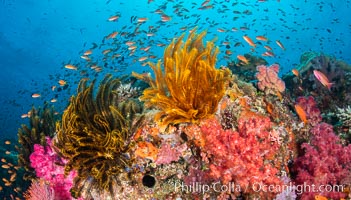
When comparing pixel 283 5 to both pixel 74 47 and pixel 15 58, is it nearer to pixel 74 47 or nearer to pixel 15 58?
Answer: pixel 74 47

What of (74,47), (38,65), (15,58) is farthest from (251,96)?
(74,47)

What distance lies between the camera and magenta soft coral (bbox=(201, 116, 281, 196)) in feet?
14.2

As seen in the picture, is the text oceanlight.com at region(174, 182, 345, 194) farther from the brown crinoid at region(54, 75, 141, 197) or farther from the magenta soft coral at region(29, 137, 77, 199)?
the magenta soft coral at region(29, 137, 77, 199)

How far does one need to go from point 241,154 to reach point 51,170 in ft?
13.4

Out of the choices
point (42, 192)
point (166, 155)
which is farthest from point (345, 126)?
point (42, 192)

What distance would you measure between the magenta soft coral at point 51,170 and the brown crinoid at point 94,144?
Answer: 1.00 meters

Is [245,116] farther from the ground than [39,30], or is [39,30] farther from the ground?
[39,30]

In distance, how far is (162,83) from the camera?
16.4 feet

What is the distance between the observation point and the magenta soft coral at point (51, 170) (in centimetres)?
561

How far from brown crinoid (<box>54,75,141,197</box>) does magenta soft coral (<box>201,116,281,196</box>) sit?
1.45m

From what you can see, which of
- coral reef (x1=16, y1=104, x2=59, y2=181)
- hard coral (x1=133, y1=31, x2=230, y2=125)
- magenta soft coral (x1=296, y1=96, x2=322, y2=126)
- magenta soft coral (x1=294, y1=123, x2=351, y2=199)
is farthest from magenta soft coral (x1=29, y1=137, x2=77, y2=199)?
magenta soft coral (x1=296, y1=96, x2=322, y2=126)

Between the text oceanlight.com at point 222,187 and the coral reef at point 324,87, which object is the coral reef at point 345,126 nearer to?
the coral reef at point 324,87

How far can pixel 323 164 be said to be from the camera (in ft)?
17.0

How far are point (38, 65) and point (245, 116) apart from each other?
262ft
